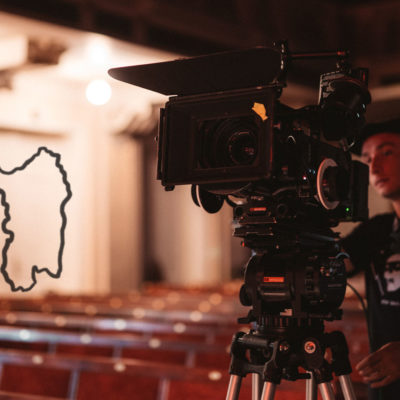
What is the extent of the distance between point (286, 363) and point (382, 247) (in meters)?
0.75

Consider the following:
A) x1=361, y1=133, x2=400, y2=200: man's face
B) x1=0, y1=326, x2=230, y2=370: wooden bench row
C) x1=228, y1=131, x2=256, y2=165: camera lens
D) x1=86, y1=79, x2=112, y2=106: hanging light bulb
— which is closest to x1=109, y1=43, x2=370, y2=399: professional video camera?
x1=228, y1=131, x2=256, y2=165: camera lens

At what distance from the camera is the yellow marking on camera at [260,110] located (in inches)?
57.2

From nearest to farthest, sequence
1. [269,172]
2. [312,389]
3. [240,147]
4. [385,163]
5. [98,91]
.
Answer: [269,172]
[240,147]
[312,389]
[385,163]
[98,91]

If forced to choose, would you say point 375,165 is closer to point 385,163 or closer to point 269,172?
point 385,163

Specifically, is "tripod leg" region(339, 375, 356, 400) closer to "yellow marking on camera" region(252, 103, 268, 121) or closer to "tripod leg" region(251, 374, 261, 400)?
"tripod leg" region(251, 374, 261, 400)

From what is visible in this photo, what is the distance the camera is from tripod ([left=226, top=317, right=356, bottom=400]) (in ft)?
5.14

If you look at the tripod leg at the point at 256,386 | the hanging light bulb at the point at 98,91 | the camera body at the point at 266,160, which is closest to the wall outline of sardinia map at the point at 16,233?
the camera body at the point at 266,160

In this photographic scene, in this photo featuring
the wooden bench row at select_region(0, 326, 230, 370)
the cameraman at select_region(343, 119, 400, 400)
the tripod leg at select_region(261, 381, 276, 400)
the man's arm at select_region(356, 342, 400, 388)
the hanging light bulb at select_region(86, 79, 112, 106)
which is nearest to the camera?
the tripod leg at select_region(261, 381, 276, 400)

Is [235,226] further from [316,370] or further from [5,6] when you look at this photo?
[5,6]

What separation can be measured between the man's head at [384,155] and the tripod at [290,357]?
0.61 metres

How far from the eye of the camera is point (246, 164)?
58.1 inches

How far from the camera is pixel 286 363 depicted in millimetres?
1582

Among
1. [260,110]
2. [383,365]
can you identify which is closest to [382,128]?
[383,365]

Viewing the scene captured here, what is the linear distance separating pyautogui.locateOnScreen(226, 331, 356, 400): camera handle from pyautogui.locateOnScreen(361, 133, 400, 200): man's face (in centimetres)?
61
